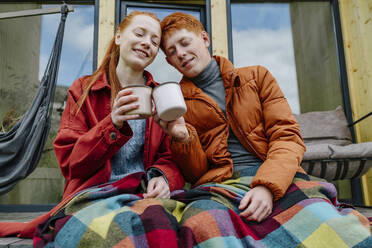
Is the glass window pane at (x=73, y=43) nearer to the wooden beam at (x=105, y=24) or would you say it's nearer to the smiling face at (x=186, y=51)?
the wooden beam at (x=105, y=24)

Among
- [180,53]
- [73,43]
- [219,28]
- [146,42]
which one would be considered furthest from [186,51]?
[73,43]

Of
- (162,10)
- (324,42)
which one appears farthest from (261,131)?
(324,42)

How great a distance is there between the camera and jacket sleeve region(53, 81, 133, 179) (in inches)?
39.1

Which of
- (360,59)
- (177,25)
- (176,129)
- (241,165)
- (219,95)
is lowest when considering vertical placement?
(241,165)

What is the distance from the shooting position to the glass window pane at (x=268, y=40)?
345 centimetres

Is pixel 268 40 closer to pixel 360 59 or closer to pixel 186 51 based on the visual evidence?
pixel 360 59

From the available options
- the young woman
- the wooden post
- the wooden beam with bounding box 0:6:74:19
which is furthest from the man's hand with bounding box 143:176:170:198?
the wooden post

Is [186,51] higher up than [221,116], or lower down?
higher up

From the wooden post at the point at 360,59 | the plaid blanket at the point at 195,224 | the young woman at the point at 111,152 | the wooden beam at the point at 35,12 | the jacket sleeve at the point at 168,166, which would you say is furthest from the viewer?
the wooden post at the point at 360,59

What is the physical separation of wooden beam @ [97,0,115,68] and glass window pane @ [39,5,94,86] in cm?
21

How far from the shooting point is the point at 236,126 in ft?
4.15

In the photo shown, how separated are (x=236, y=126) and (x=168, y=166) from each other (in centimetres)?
33

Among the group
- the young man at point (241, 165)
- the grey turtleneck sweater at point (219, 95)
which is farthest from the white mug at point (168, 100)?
the grey turtleneck sweater at point (219, 95)

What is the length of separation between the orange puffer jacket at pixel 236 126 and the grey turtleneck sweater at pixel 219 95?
1.2 inches
